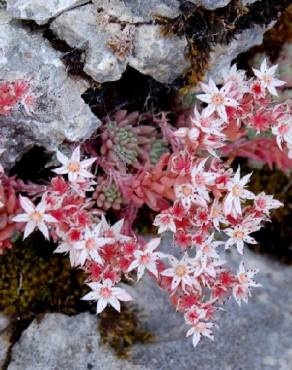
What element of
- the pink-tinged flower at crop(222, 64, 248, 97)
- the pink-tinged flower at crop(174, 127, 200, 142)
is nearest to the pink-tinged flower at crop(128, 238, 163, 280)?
the pink-tinged flower at crop(174, 127, 200, 142)

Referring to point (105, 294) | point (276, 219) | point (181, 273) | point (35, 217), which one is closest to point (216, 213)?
point (181, 273)

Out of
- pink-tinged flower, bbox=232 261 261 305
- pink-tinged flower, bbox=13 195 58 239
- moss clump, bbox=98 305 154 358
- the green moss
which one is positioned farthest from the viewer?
the green moss

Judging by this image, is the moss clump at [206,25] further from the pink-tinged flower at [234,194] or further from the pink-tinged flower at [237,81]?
the pink-tinged flower at [234,194]

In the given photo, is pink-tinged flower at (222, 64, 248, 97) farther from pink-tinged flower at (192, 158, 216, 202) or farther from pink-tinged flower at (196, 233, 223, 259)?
pink-tinged flower at (196, 233, 223, 259)

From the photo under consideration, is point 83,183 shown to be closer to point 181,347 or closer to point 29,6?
point 29,6

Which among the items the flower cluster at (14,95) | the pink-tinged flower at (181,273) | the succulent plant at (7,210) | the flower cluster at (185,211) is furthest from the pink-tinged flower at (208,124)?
the succulent plant at (7,210)

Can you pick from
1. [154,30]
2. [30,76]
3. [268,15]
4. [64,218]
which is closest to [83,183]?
[64,218]
